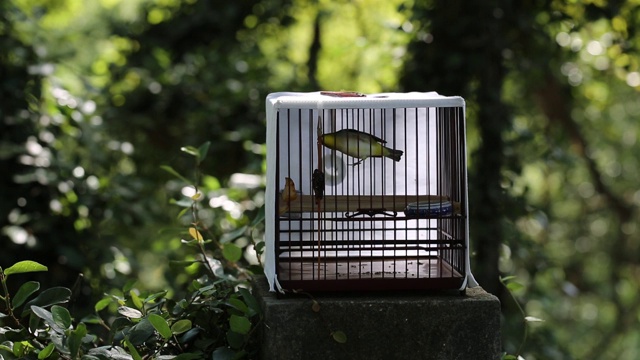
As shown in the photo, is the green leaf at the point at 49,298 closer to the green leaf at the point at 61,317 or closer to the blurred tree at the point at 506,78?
the green leaf at the point at 61,317

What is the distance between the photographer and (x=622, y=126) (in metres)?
8.29

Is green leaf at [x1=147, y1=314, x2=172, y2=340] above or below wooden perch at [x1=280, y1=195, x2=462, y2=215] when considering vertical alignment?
below

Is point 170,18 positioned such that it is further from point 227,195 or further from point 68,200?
point 227,195

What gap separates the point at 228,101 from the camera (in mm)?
4602

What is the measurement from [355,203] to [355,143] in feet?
0.45

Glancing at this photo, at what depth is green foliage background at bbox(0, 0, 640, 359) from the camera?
3750 mm

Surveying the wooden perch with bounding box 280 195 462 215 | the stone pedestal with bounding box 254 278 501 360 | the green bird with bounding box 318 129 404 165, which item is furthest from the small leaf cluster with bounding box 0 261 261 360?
the green bird with bounding box 318 129 404 165

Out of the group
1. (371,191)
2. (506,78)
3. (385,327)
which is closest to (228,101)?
(506,78)

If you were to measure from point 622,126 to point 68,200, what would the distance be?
597 cm

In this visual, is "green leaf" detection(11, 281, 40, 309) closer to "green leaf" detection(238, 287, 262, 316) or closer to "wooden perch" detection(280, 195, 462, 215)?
"green leaf" detection(238, 287, 262, 316)

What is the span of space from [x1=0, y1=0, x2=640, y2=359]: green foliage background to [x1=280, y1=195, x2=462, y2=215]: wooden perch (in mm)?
701

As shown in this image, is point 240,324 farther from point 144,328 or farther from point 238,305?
point 144,328

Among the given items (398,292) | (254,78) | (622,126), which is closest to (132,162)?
(254,78)

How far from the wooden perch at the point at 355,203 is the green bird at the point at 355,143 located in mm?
99
